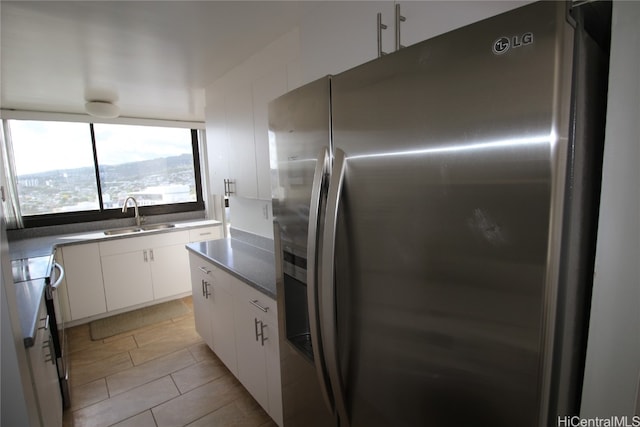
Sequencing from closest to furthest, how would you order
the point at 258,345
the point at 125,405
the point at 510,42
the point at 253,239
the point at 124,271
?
1. the point at 510,42
2. the point at 258,345
3. the point at 125,405
4. the point at 253,239
5. the point at 124,271

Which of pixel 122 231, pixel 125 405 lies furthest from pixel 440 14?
pixel 122 231

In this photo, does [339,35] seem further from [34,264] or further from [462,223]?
[34,264]

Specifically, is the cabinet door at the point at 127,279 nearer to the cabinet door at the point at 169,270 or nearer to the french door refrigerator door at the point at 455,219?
the cabinet door at the point at 169,270

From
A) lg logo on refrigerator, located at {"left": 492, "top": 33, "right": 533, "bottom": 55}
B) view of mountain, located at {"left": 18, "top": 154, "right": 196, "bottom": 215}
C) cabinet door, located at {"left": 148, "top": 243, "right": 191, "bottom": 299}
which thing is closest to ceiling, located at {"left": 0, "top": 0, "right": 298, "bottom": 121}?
view of mountain, located at {"left": 18, "top": 154, "right": 196, "bottom": 215}

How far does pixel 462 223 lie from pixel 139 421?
2.35 metres

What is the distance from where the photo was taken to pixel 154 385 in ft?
7.45

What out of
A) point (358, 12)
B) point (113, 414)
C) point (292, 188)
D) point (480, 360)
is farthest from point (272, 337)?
point (358, 12)

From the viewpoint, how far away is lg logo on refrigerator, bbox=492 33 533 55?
1.63 ft

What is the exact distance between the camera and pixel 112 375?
2420 millimetres

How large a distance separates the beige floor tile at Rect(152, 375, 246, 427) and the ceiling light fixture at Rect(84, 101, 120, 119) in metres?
2.54

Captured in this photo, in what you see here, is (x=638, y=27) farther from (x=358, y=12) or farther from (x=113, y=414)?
(x=113, y=414)

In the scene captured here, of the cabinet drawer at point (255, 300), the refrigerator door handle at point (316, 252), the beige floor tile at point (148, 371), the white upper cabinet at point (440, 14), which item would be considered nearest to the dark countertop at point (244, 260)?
the cabinet drawer at point (255, 300)

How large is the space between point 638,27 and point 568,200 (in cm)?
33

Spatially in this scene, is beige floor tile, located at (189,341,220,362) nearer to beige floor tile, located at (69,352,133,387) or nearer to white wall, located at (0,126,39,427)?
beige floor tile, located at (69,352,133,387)
